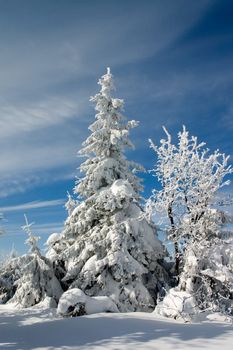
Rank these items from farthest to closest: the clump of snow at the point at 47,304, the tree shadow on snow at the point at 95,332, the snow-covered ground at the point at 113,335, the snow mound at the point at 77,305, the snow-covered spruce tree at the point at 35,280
→ the snow-covered spruce tree at the point at 35,280
the clump of snow at the point at 47,304
the snow mound at the point at 77,305
the tree shadow on snow at the point at 95,332
the snow-covered ground at the point at 113,335

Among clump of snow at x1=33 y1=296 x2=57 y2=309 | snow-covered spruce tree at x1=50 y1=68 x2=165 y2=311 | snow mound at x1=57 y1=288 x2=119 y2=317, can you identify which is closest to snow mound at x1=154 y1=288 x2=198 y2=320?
snow mound at x1=57 y1=288 x2=119 y2=317

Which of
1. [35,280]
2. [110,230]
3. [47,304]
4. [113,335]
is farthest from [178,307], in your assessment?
[35,280]

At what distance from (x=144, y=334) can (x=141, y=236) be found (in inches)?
425

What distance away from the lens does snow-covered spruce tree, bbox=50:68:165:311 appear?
63.9ft

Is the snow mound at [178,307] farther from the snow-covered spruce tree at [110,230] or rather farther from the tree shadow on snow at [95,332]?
the snow-covered spruce tree at [110,230]

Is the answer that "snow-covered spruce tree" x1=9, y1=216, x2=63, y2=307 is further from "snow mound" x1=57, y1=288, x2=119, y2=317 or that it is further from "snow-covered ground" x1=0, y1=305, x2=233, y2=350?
"snow-covered ground" x1=0, y1=305, x2=233, y2=350

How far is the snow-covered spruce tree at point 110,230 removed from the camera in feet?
63.9

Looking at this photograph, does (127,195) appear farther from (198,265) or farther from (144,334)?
(144,334)

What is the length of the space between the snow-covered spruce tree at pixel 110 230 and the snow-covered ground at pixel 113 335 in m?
7.33

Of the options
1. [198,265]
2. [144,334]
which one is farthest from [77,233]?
[144,334]

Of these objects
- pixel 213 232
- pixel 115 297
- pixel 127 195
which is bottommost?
pixel 115 297

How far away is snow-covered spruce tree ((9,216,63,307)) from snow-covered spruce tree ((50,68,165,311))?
95cm

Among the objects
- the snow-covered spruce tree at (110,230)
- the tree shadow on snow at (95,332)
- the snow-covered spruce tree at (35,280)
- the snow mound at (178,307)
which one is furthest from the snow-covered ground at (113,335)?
the snow-covered spruce tree at (35,280)

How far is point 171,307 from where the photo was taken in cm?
1388
